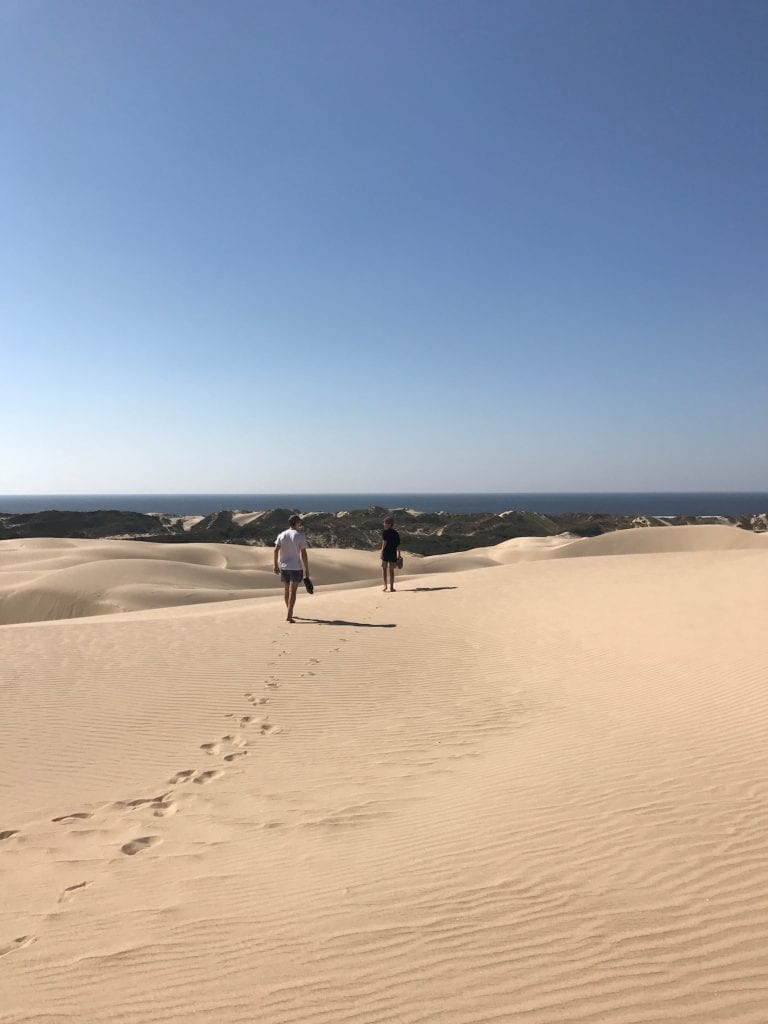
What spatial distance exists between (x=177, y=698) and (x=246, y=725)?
141 centimetres

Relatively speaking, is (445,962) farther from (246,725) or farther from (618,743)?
(246,725)

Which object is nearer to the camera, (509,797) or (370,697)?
(509,797)

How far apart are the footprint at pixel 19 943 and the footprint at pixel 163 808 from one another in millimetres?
1683

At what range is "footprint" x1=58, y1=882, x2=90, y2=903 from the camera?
375 cm

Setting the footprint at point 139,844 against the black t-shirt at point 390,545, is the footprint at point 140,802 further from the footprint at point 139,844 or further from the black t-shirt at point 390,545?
the black t-shirt at point 390,545

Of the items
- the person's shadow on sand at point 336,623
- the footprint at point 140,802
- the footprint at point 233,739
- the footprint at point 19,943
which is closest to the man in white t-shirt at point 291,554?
the person's shadow on sand at point 336,623

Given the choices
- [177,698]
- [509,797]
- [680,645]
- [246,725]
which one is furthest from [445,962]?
[680,645]

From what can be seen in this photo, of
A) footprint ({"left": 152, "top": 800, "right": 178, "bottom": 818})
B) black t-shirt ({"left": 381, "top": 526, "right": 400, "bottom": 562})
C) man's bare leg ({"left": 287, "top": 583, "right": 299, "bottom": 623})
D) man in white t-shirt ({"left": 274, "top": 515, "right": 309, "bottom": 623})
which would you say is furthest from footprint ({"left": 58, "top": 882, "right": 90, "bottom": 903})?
black t-shirt ({"left": 381, "top": 526, "right": 400, "bottom": 562})

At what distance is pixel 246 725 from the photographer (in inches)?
288

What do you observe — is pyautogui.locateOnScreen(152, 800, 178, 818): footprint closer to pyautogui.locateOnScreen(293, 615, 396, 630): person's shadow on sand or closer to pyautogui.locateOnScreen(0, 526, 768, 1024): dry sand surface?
pyautogui.locateOnScreen(0, 526, 768, 1024): dry sand surface

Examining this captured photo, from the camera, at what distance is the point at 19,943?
3.29 metres

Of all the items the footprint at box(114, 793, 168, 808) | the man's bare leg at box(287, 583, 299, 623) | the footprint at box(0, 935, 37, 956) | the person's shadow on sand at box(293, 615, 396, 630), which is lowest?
the footprint at box(114, 793, 168, 808)

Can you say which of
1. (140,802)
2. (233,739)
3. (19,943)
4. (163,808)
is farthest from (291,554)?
(19,943)

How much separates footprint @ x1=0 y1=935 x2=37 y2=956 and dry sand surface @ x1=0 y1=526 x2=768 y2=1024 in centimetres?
2
